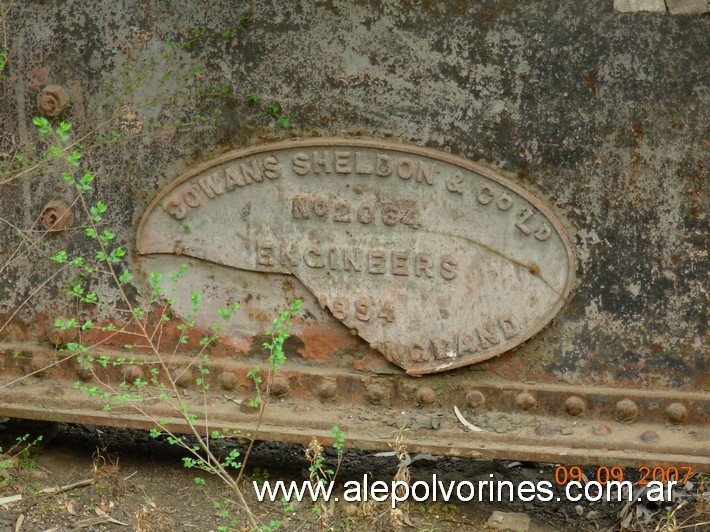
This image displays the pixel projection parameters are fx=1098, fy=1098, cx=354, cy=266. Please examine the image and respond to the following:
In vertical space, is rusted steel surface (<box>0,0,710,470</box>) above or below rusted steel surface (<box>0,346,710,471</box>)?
above

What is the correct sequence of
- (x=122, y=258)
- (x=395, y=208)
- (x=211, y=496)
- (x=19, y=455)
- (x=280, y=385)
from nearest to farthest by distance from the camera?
(x=395, y=208) < (x=280, y=385) < (x=122, y=258) < (x=211, y=496) < (x=19, y=455)

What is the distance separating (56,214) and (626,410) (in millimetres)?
2215

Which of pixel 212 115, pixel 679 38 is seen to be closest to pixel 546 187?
pixel 679 38

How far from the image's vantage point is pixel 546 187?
12.6 feet

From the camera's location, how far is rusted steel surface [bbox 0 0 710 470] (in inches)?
149

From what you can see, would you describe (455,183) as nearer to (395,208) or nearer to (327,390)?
(395,208)

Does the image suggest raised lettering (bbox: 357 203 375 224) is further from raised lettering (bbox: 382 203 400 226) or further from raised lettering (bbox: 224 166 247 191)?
raised lettering (bbox: 224 166 247 191)

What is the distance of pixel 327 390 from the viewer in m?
4.01

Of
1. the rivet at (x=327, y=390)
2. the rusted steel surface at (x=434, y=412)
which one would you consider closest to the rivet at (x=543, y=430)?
the rusted steel surface at (x=434, y=412)

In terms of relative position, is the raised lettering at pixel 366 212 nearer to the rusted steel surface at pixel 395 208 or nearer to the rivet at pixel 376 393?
the rusted steel surface at pixel 395 208

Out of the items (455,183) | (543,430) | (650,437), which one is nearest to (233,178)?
(455,183)

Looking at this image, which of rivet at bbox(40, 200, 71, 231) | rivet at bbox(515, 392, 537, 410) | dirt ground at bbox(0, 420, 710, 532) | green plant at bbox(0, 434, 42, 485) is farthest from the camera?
green plant at bbox(0, 434, 42, 485)

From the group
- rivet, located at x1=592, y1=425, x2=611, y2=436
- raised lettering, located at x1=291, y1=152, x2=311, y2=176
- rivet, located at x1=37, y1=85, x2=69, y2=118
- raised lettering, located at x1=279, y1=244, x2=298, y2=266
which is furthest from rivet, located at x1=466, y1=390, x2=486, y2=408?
rivet, located at x1=37, y1=85, x2=69, y2=118

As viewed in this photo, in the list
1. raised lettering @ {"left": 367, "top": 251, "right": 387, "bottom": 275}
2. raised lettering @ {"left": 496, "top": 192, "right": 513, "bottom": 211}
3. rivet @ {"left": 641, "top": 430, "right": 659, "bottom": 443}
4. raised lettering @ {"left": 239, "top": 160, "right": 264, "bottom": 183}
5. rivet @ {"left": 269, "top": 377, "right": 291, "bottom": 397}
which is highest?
raised lettering @ {"left": 239, "top": 160, "right": 264, "bottom": 183}
